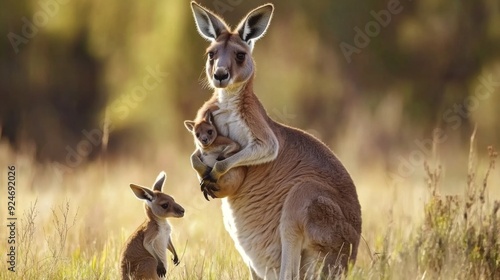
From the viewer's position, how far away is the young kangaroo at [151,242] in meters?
6.20

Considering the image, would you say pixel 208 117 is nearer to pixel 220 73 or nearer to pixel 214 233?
pixel 220 73

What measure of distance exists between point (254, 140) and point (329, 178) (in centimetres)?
53

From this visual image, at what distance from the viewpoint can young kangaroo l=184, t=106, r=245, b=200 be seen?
600 cm

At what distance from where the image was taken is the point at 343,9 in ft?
57.9

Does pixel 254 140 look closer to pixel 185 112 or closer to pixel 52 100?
pixel 185 112

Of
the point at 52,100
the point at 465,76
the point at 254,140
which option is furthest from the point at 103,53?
the point at 254,140

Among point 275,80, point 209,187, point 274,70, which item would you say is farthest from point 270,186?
point 274,70

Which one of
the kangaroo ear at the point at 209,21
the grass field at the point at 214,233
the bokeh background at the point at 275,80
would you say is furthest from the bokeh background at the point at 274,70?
the kangaroo ear at the point at 209,21

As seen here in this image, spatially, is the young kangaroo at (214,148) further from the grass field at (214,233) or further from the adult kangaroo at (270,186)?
the grass field at (214,233)
